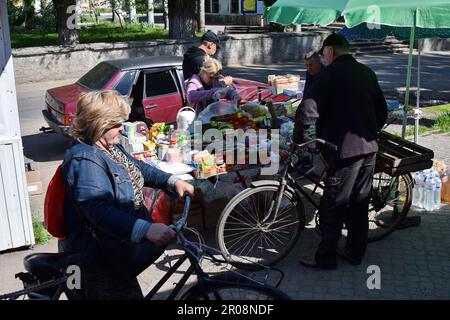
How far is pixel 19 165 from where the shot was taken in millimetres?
4781

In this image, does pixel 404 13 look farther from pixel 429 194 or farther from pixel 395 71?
pixel 395 71

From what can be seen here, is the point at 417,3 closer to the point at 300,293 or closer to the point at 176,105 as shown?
the point at 300,293

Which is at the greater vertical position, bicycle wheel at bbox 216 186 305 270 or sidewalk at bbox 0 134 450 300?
bicycle wheel at bbox 216 186 305 270

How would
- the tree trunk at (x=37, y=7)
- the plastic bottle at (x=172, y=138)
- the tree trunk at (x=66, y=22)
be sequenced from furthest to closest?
1. the tree trunk at (x=37, y=7)
2. the tree trunk at (x=66, y=22)
3. the plastic bottle at (x=172, y=138)

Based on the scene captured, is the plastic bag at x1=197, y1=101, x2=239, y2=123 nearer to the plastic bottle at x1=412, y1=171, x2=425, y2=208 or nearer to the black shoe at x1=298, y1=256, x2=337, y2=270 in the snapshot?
the black shoe at x1=298, y1=256, x2=337, y2=270

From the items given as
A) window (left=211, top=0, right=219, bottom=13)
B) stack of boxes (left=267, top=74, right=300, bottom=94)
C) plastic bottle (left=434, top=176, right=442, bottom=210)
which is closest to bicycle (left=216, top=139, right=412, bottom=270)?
plastic bottle (left=434, top=176, right=442, bottom=210)

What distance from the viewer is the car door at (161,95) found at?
27.3ft

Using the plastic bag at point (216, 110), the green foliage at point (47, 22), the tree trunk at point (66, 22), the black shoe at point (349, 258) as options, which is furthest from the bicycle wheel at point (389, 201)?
the green foliage at point (47, 22)

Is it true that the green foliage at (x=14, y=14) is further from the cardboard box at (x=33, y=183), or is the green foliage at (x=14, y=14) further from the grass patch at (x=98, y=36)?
the cardboard box at (x=33, y=183)

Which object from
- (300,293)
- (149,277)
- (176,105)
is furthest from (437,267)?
(176,105)

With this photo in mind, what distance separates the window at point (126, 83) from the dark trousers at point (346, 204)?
15.6ft

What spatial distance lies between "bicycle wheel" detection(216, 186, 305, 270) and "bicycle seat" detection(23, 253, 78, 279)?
69.1 inches

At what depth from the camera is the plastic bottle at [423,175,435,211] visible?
5711 mm

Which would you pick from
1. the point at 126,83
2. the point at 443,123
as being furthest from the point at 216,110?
the point at 443,123
